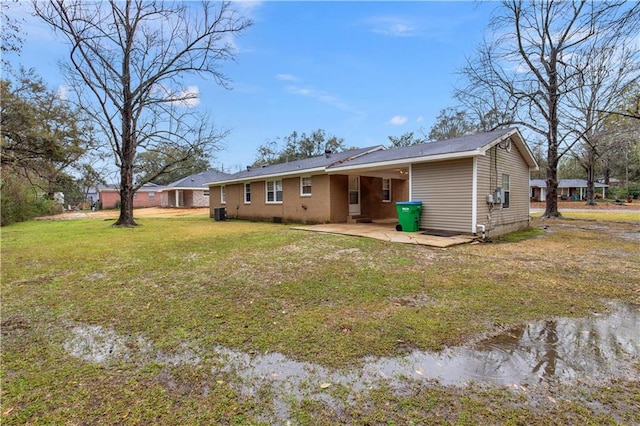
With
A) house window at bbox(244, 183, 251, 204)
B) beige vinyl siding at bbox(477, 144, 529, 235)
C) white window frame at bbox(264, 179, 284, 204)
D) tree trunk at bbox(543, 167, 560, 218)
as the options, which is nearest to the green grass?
tree trunk at bbox(543, 167, 560, 218)

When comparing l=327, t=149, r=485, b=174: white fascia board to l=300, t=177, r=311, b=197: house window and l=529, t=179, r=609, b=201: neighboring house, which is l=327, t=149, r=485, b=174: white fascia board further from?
l=529, t=179, r=609, b=201: neighboring house

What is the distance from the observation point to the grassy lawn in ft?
6.82

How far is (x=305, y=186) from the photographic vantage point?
1400cm

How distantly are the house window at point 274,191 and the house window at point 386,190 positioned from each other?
5.11 m

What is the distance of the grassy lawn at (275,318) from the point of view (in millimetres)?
2080

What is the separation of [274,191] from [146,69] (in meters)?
8.71

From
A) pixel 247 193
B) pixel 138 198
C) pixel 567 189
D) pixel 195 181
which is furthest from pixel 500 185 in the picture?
pixel 567 189

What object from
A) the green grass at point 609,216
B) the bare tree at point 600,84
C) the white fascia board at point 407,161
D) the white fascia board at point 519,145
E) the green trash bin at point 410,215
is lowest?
the green grass at point 609,216

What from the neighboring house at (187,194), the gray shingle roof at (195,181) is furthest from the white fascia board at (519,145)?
the neighboring house at (187,194)

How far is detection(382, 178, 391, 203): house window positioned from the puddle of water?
11914 millimetres

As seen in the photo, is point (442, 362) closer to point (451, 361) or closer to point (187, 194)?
point (451, 361)

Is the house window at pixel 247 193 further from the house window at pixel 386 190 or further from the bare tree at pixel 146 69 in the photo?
the house window at pixel 386 190

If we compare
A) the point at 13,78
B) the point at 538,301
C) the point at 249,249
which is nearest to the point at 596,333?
the point at 538,301

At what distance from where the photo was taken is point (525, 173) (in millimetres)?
11891
